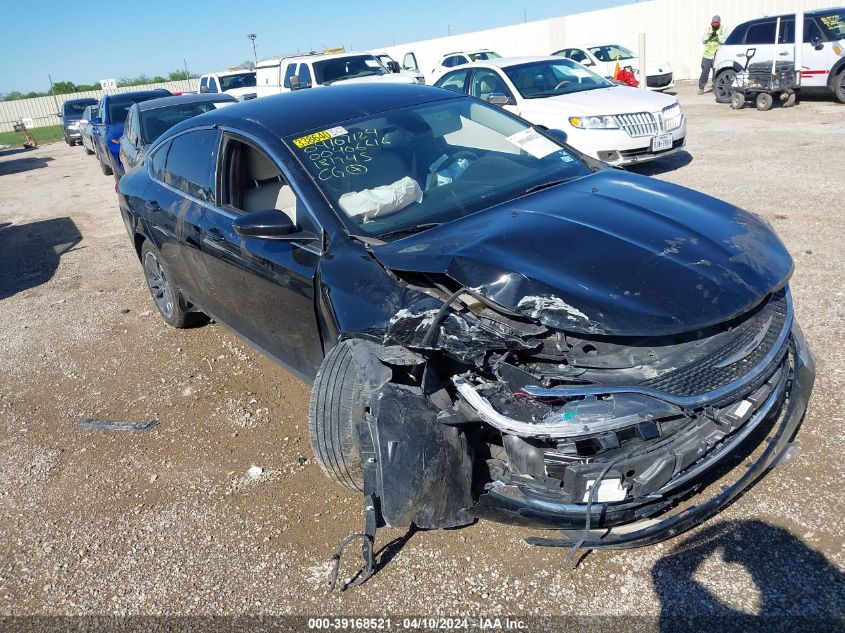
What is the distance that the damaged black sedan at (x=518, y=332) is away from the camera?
2391mm

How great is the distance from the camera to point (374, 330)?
2766 millimetres

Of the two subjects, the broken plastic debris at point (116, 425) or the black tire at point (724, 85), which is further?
the black tire at point (724, 85)

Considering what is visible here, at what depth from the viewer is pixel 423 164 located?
3.55 m

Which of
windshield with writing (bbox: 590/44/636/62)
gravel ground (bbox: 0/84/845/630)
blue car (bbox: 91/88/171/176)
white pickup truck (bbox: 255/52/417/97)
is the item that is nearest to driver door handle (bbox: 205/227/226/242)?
gravel ground (bbox: 0/84/845/630)

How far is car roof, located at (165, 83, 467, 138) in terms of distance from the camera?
3.69m

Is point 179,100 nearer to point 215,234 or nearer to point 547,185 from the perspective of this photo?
point 215,234

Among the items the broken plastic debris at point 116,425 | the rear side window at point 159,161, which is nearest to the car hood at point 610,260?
the broken plastic debris at point 116,425

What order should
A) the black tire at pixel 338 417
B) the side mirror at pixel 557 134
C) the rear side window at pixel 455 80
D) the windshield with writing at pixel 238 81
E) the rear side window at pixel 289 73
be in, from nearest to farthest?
the black tire at pixel 338 417 < the side mirror at pixel 557 134 < the rear side window at pixel 455 80 < the rear side window at pixel 289 73 < the windshield with writing at pixel 238 81

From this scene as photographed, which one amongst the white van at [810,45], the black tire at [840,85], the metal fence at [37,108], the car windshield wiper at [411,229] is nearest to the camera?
Answer: the car windshield wiper at [411,229]

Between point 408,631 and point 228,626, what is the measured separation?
718 millimetres

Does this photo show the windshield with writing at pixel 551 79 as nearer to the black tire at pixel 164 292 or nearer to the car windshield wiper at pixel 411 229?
the black tire at pixel 164 292

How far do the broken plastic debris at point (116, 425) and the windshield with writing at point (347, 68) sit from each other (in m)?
10.9

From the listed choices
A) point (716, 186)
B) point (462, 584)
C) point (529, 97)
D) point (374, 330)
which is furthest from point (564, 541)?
point (529, 97)

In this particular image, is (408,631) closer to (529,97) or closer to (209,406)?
(209,406)
